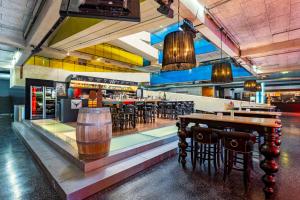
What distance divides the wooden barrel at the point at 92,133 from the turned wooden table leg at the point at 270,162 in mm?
2409

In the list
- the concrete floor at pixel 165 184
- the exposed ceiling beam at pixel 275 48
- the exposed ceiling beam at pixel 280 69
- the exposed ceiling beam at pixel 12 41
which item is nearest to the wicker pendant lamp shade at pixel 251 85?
the exposed ceiling beam at pixel 275 48

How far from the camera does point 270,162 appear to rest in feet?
7.17

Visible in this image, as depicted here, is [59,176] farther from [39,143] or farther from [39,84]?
[39,84]

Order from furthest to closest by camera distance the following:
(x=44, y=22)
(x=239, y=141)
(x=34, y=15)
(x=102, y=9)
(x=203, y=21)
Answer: (x=34, y=15) < (x=44, y=22) < (x=203, y=21) < (x=239, y=141) < (x=102, y=9)

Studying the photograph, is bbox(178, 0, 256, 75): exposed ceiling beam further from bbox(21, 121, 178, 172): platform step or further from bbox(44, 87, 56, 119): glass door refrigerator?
bbox(44, 87, 56, 119): glass door refrigerator

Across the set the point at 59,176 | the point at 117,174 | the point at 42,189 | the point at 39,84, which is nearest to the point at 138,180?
the point at 117,174

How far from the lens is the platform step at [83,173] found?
6.85ft

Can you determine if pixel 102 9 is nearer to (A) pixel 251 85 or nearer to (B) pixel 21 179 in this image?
(B) pixel 21 179

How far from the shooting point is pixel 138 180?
8.31 feet

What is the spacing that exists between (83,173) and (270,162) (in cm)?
271

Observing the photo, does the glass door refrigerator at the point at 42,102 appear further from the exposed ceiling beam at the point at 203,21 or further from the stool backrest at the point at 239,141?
the stool backrest at the point at 239,141

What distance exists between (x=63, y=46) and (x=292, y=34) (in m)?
7.40

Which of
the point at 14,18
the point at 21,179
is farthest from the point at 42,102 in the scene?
the point at 21,179

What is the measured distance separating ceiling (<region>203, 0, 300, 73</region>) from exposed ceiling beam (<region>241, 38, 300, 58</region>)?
3 centimetres
